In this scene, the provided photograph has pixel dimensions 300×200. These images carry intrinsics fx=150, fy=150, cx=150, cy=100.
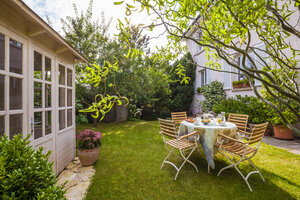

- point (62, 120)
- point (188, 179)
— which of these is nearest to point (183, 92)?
point (188, 179)

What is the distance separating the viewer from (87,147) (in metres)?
3.41

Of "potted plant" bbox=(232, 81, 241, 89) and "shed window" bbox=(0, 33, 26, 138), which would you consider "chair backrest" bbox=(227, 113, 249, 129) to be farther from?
"shed window" bbox=(0, 33, 26, 138)

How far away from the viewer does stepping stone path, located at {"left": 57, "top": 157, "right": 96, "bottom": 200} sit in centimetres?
246

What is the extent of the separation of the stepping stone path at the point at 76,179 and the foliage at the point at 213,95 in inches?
261

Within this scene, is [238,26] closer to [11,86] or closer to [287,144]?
[11,86]

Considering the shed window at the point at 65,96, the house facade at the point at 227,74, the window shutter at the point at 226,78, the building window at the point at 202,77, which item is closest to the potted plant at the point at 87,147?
the shed window at the point at 65,96

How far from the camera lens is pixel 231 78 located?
23.7 ft

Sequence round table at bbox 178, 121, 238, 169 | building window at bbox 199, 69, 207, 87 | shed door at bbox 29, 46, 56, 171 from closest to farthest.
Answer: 1. shed door at bbox 29, 46, 56, 171
2. round table at bbox 178, 121, 238, 169
3. building window at bbox 199, 69, 207, 87

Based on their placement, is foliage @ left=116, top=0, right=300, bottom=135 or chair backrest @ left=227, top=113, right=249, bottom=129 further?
chair backrest @ left=227, top=113, right=249, bottom=129

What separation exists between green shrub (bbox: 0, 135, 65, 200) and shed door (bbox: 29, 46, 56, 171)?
145 cm

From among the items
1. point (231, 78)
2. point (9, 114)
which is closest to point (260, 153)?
point (231, 78)

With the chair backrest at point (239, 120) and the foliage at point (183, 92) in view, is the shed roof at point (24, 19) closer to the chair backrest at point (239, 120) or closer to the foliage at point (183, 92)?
the chair backrest at point (239, 120)

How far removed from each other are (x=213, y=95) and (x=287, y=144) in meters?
3.94

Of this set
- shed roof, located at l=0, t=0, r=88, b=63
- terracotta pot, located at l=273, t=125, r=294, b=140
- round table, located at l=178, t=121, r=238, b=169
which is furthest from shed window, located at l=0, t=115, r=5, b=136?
terracotta pot, located at l=273, t=125, r=294, b=140
